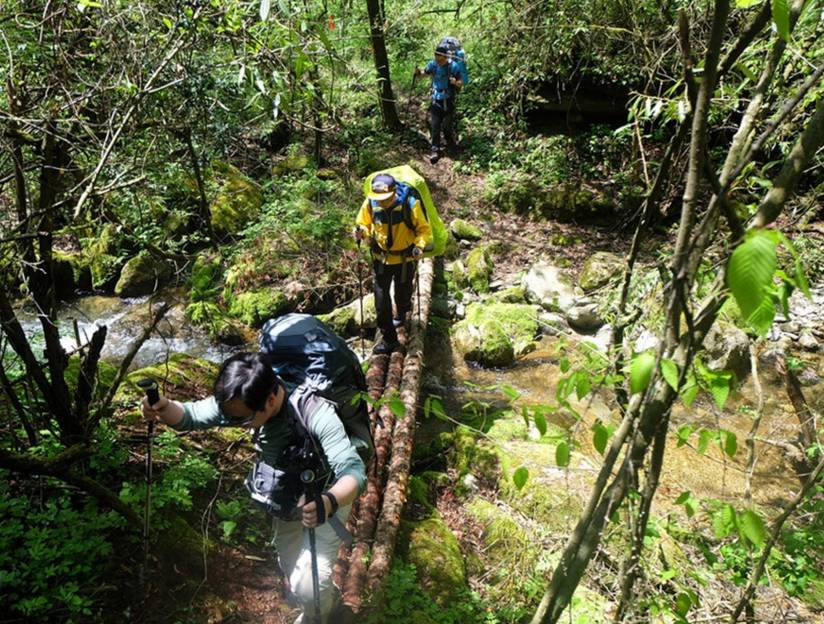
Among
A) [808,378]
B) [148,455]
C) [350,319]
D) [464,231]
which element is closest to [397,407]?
[148,455]

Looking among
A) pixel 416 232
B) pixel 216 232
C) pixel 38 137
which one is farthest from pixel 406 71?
pixel 38 137

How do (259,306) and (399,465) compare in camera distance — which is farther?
(259,306)

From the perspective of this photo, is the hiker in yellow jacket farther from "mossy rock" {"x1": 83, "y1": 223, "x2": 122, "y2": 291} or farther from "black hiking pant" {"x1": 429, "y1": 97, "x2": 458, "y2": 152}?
"black hiking pant" {"x1": 429, "y1": 97, "x2": 458, "y2": 152}

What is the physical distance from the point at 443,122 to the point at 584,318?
7037mm

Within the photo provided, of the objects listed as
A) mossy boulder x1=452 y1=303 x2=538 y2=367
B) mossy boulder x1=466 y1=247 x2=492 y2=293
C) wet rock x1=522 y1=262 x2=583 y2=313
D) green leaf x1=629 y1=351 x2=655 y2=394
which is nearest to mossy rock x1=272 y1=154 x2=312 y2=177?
mossy boulder x1=466 y1=247 x2=492 y2=293

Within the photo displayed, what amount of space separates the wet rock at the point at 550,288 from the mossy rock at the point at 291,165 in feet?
21.0

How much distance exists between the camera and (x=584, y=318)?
29.9 feet

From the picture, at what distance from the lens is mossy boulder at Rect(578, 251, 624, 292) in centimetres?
970

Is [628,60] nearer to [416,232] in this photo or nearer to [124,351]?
[416,232]

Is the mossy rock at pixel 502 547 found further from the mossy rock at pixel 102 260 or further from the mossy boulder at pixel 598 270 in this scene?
the mossy rock at pixel 102 260

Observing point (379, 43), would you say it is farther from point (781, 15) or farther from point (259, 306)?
point (781, 15)

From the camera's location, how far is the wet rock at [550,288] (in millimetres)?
9617

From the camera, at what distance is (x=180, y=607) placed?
3.46 m

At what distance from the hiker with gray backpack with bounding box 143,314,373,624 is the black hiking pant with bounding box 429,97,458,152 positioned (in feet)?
34.5
